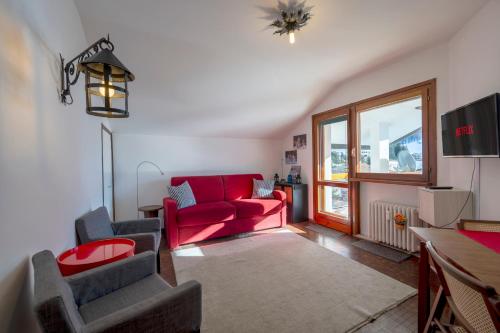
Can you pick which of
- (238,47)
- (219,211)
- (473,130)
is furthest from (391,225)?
(238,47)

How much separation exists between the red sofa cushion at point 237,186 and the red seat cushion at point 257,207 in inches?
19.2

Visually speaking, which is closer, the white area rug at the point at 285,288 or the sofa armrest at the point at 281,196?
the white area rug at the point at 285,288

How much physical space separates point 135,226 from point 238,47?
2277mm

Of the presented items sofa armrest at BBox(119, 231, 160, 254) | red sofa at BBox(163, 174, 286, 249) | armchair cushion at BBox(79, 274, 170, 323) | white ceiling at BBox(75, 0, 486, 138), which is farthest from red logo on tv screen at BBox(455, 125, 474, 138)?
sofa armrest at BBox(119, 231, 160, 254)

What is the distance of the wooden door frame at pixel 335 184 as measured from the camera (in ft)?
11.7

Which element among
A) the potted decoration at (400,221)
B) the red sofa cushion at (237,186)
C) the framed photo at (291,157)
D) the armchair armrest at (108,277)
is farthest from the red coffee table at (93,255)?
the framed photo at (291,157)

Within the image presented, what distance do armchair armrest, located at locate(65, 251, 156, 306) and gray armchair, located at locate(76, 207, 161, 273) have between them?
40cm

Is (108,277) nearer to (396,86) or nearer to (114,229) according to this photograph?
(114,229)

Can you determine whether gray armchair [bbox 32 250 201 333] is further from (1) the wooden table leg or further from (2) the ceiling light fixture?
(2) the ceiling light fixture

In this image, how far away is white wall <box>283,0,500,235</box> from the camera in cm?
192

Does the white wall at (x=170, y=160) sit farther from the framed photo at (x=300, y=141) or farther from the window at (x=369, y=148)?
the window at (x=369, y=148)

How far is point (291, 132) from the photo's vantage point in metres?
5.02

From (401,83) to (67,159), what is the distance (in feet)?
12.2

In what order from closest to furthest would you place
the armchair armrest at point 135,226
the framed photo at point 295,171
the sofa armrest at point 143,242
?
the sofa armrest at point 143,242 < the armchair armrest at point 135,226 < the framed photo at point 295,171
